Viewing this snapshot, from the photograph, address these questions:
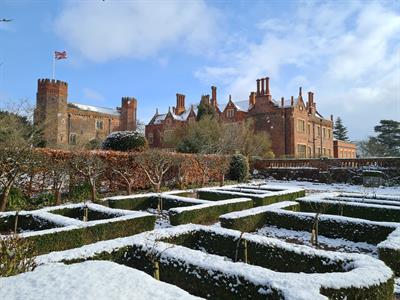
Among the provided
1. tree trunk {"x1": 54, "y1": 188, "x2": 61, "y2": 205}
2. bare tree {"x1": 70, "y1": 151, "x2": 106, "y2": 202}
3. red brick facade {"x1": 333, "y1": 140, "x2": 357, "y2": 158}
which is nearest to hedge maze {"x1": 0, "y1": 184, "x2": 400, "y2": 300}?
bare tree {"x1": 70, "y1": 151, "x2": 106, "y2": 202}

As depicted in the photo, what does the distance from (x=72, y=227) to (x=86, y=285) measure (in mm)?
4129

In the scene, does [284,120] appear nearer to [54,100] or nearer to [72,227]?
[54,100]

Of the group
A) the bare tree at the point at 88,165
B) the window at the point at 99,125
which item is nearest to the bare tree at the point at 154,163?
the bare tree at the point at 88,165

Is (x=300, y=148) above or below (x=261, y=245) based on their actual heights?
above

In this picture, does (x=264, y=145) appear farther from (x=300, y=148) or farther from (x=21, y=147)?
(x=21, y=147)

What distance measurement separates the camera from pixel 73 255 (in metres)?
5.09

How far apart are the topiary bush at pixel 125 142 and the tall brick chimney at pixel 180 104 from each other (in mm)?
35296

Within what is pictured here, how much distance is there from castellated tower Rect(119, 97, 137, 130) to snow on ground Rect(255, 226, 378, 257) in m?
46.2

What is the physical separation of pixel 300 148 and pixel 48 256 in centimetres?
3902

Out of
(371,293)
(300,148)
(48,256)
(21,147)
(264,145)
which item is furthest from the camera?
(300,148)

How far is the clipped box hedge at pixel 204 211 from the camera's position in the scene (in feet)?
31.0

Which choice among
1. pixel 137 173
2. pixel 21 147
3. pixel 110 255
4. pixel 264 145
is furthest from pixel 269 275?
pixel 264 145

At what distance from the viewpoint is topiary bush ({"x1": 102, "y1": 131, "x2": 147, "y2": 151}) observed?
18938 mm

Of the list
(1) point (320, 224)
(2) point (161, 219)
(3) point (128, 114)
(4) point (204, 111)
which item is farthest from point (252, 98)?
(1) point (320, 224)
